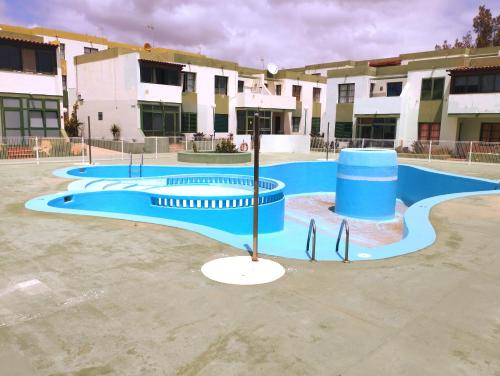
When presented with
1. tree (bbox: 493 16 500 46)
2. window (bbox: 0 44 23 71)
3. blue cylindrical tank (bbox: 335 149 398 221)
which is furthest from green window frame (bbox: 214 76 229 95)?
tree (bbox: 493 16 500 46)

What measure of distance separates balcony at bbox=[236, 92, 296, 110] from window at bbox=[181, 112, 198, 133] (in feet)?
Result: 16.0

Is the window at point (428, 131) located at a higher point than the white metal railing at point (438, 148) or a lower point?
higher

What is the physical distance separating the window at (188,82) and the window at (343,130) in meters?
14.2

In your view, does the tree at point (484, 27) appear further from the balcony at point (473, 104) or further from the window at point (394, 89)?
the balcony at point (473, 104)

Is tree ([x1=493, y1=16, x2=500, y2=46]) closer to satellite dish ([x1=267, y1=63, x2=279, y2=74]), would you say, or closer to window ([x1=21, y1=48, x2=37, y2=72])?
satellite dish ([x1=267, y1=63, x2=279, y2=74])

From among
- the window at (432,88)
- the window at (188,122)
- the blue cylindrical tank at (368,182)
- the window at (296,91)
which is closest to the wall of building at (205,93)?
the window at (188,122)

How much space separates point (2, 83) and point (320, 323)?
1101 inches

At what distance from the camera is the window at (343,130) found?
126 ft

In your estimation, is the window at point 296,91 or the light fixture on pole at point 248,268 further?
the window at point 296,91

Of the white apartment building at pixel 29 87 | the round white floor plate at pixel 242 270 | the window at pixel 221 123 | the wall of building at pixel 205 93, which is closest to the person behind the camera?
the round white floor plate at pixel 242 270

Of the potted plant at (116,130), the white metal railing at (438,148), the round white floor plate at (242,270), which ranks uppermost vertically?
the potted plant at (116,130)

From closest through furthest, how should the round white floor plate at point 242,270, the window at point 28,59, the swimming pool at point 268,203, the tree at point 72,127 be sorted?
the round white floor plate at point 242,270 < the swimming pool at point 268,203 < the window at point 28,59 < the tree at point 72,127

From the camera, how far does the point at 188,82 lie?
37062mm

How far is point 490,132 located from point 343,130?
40.1ft
